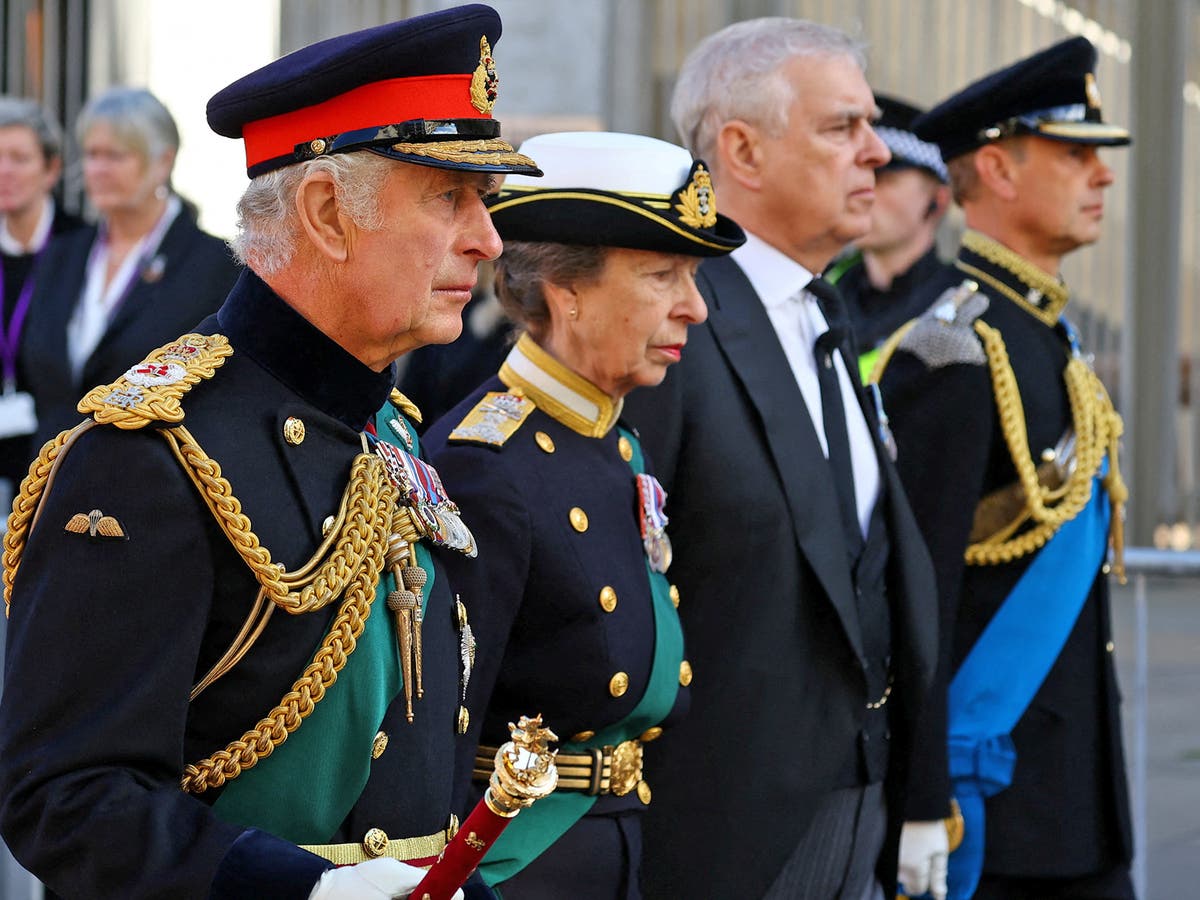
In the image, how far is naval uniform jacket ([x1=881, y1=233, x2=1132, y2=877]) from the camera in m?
3.99

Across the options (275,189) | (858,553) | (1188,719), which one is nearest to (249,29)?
(1188,719)

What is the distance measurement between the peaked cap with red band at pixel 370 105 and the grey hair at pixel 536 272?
82 centimetres

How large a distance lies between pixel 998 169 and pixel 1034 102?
6.1 inches

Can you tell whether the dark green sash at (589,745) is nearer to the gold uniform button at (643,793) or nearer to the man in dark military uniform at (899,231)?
the gold uniform button at (643,793)

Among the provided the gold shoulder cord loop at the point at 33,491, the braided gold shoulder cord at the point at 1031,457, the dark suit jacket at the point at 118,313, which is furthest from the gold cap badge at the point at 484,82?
the dark suit jacket at the point at 118,313

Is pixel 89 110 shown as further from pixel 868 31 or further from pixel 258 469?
pixel 868 31

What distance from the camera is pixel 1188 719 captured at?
6062mm

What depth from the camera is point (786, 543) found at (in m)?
3.41

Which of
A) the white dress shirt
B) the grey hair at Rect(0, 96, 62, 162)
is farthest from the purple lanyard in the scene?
the white dress shirt

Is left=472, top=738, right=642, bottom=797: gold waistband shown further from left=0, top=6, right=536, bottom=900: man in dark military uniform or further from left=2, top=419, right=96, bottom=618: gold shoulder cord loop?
left=2, top=419, right=96, bottom=618: gold shoulder cord loop

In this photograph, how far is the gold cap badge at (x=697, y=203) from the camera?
3.19 meters

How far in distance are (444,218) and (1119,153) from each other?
27.4ft

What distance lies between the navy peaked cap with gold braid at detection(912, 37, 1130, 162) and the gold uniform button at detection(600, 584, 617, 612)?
5.63 feet

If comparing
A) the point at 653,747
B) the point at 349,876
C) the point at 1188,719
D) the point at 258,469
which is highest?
the point at 258,469
